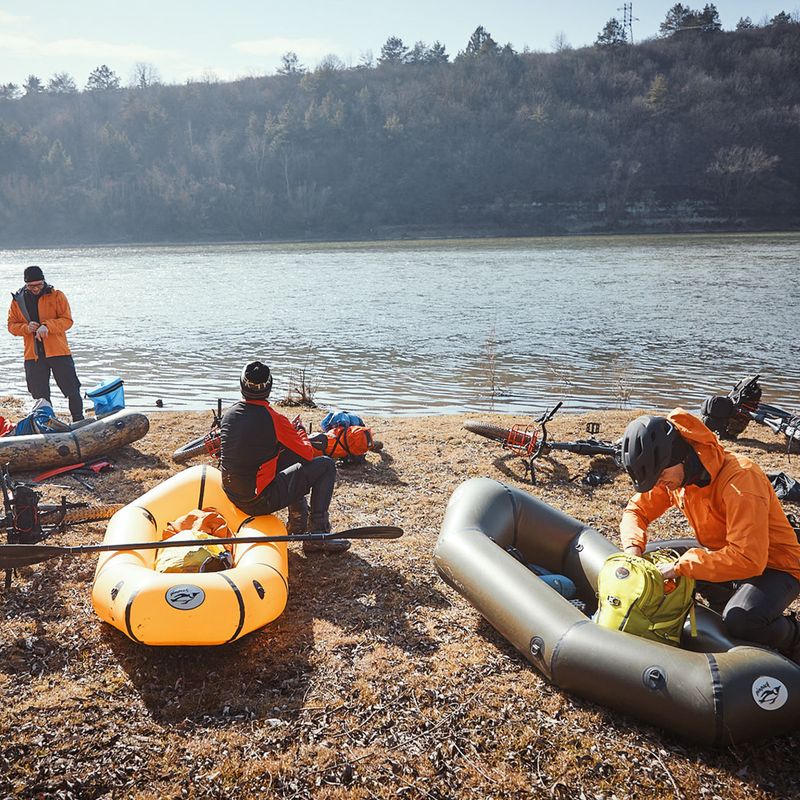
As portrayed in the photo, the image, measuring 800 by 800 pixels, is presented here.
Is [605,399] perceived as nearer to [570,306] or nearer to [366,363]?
[366,363]

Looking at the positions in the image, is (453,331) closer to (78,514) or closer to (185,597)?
(78,514)

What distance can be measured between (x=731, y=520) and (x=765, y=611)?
1.57 ft

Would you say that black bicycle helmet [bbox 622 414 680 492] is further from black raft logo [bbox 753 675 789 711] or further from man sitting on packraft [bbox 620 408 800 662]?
black raft logo [bbox 753 675 789 711]

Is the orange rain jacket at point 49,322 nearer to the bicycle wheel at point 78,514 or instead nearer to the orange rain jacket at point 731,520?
the bicycle wheel at point 78,514

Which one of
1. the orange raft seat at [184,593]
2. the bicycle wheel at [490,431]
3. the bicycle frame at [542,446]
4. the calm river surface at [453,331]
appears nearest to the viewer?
the orange raft seat at [184,593]

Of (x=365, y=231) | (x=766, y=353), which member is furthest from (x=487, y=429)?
(x=365, y=231)

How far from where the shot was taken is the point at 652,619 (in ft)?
11.8

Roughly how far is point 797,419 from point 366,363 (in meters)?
8.66

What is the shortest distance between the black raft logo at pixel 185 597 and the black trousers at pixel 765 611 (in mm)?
2622

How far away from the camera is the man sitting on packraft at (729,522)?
350cm

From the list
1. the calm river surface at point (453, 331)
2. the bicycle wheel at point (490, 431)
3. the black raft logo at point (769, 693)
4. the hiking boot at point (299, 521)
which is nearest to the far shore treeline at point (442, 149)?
the calm river surface at point (453, 331)

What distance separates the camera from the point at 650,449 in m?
3.53

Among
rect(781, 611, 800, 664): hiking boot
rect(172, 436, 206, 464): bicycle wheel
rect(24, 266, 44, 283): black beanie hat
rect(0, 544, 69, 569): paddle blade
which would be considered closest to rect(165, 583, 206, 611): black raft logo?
rect(0, 544, 69, 569): paddle blade

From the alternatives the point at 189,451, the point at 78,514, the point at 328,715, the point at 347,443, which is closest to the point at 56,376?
the point at 189,451
